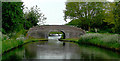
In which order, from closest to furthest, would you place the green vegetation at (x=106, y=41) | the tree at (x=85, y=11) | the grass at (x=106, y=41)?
the grass at (x=106, y=41)
the green vegetation at (x=106, y=41)
the tree at (x=85, y=11)

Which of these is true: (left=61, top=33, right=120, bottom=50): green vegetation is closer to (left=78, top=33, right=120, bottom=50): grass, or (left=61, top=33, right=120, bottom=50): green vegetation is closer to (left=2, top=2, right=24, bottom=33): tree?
(left=78, top=33, right=120, bottom=50): grass

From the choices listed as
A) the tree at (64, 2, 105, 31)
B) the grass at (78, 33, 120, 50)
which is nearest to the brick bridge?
the tree at (64, 2, 105, 31)

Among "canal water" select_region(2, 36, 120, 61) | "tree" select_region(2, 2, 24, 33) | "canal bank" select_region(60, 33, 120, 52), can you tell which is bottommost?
"canal water" select_region(2, 36, 120, 61)

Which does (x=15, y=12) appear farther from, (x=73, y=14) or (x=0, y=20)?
(x=73, y=14)

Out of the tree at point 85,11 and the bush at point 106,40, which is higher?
the tree at point 85,11

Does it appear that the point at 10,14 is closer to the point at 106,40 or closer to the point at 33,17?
the point at 106,40

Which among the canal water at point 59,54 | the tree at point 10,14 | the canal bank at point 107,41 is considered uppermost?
the tree at point 10,14

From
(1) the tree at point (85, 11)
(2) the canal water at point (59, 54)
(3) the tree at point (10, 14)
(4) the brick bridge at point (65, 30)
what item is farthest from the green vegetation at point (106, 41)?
(1) the tree at point (85, 11)

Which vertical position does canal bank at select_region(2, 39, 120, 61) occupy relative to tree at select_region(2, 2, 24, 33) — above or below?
below

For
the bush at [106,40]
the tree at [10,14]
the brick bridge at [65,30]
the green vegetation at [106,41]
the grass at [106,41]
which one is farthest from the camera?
the brick bridge at [65,30]

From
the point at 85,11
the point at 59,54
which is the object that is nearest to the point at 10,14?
the point at 59,54

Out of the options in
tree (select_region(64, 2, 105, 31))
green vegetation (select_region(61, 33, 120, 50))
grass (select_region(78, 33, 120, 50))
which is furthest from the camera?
tree (select_region(64, 2, 105, 31))

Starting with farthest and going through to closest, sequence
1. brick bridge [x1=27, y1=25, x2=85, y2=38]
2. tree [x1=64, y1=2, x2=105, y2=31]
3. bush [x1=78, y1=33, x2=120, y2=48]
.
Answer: tree [x1=64, y1=2, x2=105, y2=31]
brick bridge [x1=27, y1=25, x2=85, y2=38]
bush [x1=78, y1=33, x2=120, y2=48]

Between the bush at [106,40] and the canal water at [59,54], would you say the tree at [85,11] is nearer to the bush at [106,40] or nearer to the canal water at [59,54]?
the bush at [106,40]
